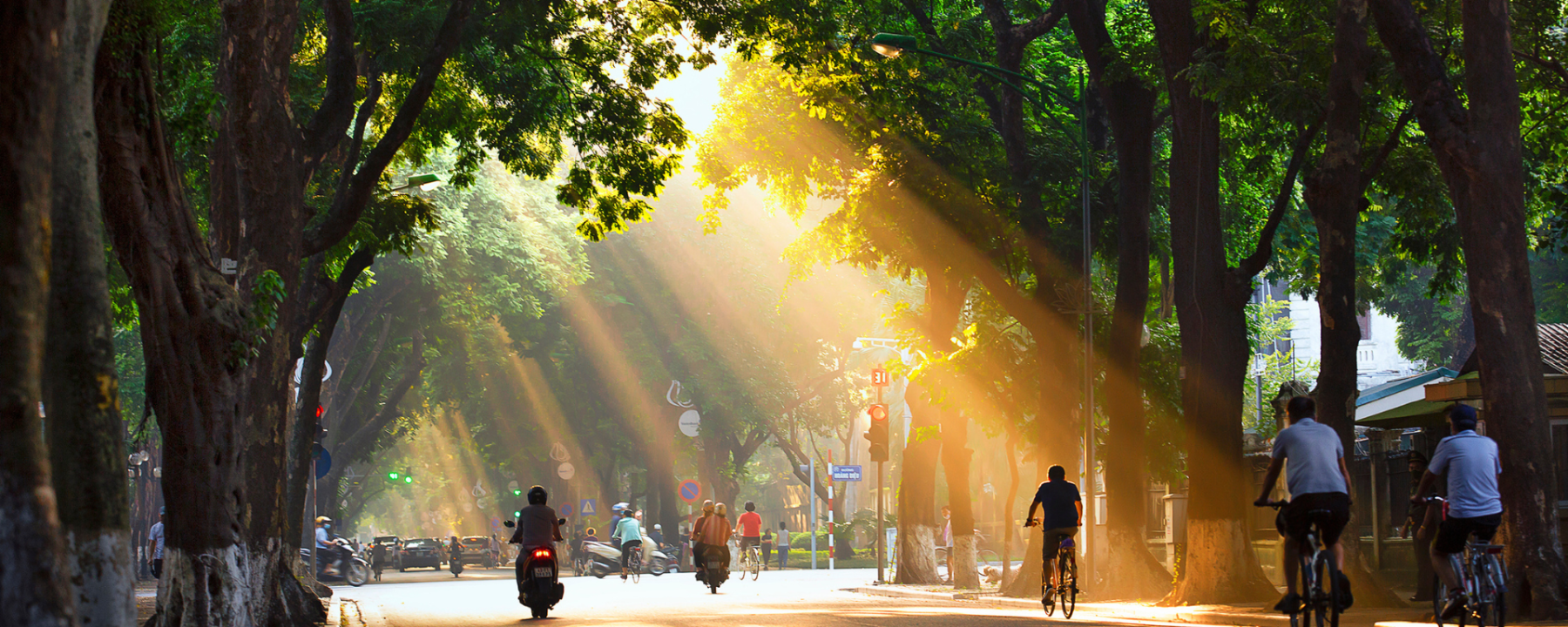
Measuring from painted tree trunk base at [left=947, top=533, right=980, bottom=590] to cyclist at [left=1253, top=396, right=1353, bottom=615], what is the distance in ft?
52.1

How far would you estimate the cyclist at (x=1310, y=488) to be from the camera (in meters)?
9.95

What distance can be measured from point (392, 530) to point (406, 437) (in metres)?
55.4

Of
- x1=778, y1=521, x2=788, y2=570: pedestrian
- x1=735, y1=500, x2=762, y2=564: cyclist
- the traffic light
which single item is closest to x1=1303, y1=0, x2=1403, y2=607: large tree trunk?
the traffic light

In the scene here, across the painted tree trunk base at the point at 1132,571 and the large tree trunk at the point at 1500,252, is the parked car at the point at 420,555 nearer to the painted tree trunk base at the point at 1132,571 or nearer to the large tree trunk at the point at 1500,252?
the painted tree trunk base at the point at 1132,571

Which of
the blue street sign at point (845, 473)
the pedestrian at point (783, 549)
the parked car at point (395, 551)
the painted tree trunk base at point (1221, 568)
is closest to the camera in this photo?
the painted tree trunk base at point (1221, 568)

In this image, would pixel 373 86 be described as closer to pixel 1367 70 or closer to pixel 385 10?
pixel 385 10

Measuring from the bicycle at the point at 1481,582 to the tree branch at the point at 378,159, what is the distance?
30.9ft

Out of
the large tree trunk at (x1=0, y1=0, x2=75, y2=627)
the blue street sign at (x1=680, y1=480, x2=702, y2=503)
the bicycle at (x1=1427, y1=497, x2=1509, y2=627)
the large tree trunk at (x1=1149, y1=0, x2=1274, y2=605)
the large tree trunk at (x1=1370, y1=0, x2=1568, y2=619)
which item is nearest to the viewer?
the large tree trunk at (x1=0, y1=0, x2=75, y2=627)

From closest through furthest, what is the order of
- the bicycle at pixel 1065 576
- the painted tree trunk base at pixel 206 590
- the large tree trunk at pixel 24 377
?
the large tree trunk at pixel 24 377 < the painted tree trunk base at pixel 206 590 < the bicycle at pixel 1065 576

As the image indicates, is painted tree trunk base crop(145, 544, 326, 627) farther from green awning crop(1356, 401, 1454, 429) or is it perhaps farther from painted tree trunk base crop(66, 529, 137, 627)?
green awning crop(1356, 401, 1454, 429)

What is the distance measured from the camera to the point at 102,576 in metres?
6.55

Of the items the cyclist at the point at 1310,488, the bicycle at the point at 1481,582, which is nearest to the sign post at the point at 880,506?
the bicycle at the point at 1481,582

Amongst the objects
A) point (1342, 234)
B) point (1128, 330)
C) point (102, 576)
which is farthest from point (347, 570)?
point (102, 576)

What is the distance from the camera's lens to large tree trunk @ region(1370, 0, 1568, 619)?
1270cm
